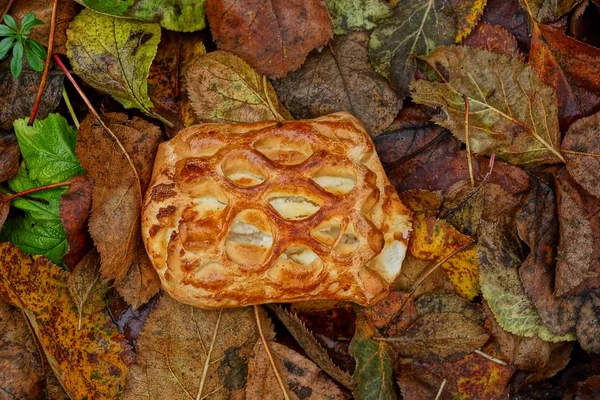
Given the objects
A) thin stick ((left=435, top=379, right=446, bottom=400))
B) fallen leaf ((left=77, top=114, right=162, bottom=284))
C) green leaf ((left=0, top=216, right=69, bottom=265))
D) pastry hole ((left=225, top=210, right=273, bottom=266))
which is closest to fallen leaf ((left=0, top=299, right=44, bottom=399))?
green leaf ((left=0, top=216, right=69, bottom=265))

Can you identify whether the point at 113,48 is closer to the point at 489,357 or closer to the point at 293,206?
the point at 293,206

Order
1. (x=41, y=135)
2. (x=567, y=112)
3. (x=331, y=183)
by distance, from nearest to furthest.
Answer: (x=331, y=183) < (x=41, y=135) < (x=567, y=112)

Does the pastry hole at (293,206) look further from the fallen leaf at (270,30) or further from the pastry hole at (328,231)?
the fallen leaf at (270,30)

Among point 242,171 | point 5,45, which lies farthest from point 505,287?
point 5,45

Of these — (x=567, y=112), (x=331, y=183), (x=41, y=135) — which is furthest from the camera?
(x=567, y=112)

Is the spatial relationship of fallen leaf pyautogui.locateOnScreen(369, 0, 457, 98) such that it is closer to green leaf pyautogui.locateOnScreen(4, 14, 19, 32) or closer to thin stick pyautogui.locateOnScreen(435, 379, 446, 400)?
thin stick pyautogui.locateOnScreen(435, 379, 446, 400)

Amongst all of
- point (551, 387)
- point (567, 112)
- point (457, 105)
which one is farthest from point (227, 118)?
point (551, 387)

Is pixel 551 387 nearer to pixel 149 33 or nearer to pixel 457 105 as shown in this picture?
pixel 457 105
